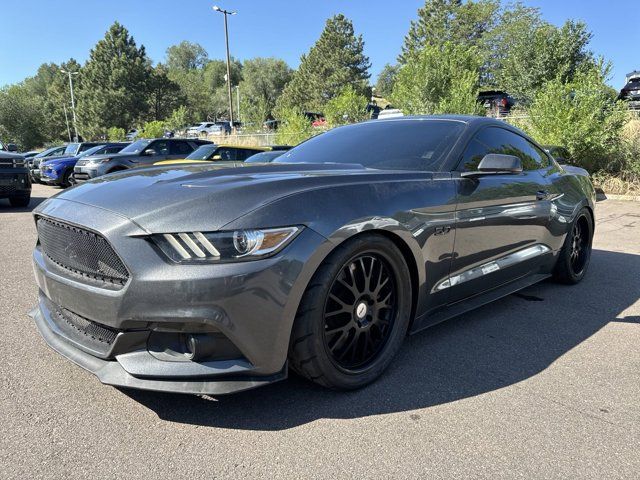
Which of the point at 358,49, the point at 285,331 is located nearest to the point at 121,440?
the point at 285,331

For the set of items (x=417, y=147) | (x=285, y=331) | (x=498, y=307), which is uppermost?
(x=417, y=147)

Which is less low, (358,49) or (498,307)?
(358,49)

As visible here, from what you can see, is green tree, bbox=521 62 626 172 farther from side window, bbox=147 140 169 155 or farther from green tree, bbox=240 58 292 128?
green tree, bbox=240 58 292 128

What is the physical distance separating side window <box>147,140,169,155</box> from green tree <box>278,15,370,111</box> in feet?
137

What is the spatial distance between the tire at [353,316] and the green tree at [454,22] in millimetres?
52885

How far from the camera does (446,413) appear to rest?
2336 millimetres

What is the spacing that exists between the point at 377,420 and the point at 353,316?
0.52m

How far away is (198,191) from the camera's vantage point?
2191 millimetres

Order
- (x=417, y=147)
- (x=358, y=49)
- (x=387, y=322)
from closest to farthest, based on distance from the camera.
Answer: (x=387, y=322) → (x=417, y=147) → (x=358, y=49)

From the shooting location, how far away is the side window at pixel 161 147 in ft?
46.5

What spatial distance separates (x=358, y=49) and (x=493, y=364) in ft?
188

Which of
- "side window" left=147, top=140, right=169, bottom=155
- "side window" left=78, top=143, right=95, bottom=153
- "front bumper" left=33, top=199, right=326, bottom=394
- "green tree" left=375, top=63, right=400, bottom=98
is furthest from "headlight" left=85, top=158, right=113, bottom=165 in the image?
"green tree" left=375, top=63, right=400, bottom=98

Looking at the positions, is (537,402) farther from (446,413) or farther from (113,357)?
(113,357)

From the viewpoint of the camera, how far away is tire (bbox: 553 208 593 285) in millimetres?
4379
